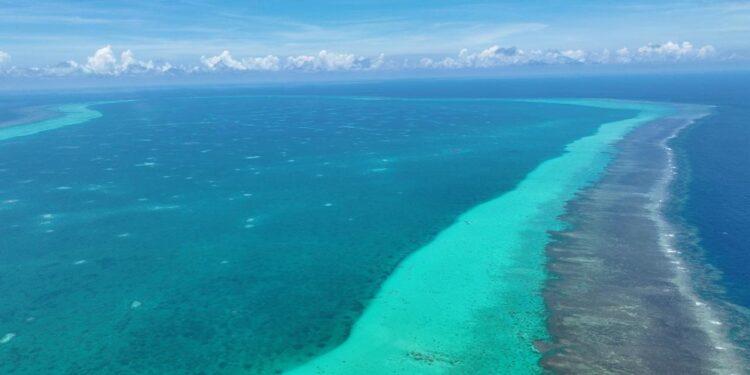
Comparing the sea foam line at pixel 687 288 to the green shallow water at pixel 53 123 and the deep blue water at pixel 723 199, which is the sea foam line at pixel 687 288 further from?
the green shallow water at pixel 53 123

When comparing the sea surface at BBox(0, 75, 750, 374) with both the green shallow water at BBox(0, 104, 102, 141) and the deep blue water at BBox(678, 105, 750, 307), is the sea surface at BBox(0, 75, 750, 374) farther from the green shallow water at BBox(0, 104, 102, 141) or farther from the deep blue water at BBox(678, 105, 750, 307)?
the green shallow water at BBox(0, 104, 102, 141)

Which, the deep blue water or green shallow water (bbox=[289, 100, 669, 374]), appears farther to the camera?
the deep blue water

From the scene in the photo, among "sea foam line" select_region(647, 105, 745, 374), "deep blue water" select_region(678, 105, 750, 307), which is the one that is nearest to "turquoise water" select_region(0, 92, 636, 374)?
"sea foam line" select_region(647, 105, 745, 374)

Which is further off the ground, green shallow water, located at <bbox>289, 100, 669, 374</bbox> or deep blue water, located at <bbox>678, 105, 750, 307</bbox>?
deep blue water, located at <bbox>678, 105, 750, 307</bbox>

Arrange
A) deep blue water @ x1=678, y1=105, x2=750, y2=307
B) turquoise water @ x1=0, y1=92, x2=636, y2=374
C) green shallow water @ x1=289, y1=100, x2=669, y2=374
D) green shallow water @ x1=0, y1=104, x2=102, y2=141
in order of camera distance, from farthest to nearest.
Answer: green shallow water @ x1=0, y1=104, x2=102, y2=141 < deep blue water @ x1=678, y1=105, x2=750, y2=307 < turquoise water @ x1=0, y1=92, x2=636, y2=374 < green shallow water @ x1=289, y1=100, x2=669, y2=374

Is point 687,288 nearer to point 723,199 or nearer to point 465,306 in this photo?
point 465,306

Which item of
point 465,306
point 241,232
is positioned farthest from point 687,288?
point 241,232

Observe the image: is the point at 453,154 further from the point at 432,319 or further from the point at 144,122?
the point at 144,122

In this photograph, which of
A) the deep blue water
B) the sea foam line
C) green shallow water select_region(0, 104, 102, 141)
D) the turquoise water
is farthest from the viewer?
green shallow water select_region(0, 104, 102, 141)
